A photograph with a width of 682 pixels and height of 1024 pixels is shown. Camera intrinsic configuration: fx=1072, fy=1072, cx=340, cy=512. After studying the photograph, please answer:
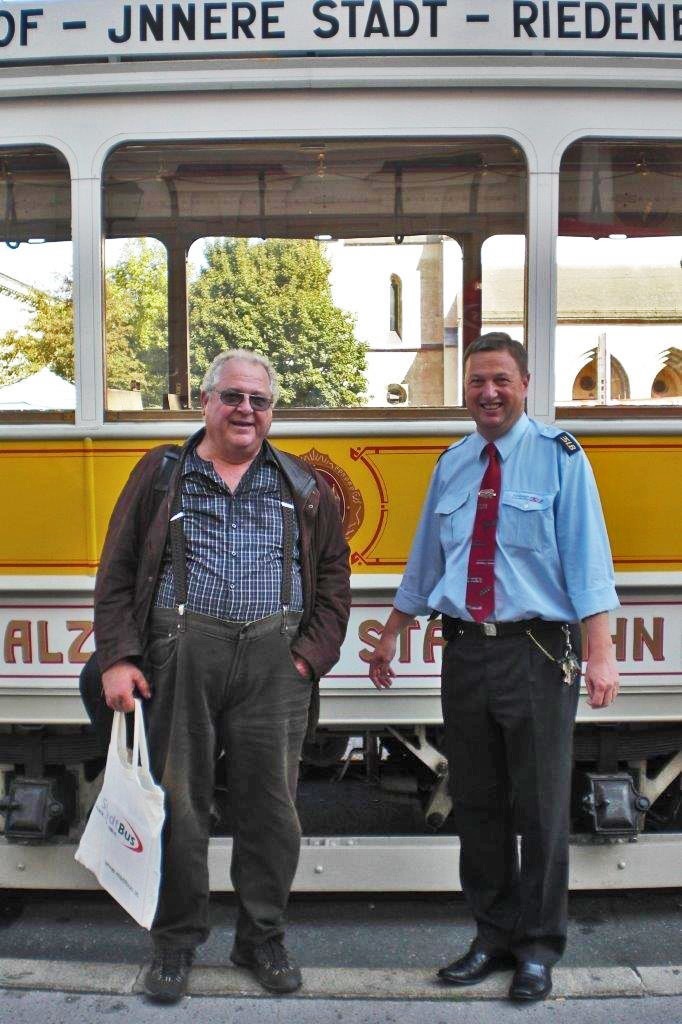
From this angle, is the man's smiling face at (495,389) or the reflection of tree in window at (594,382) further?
the reflection of tree in window at (594,382)

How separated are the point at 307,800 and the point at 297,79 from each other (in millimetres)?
2425

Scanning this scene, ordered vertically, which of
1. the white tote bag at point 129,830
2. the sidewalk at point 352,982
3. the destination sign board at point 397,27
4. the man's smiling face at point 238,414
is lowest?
the sidewalk at point 352,982

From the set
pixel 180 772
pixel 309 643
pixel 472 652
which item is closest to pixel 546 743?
pixel 472 652

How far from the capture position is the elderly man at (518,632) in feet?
9.12

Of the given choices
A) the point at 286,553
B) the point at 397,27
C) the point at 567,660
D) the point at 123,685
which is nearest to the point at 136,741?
the point at 123,685

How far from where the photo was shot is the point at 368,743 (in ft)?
12.4

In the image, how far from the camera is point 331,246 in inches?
134

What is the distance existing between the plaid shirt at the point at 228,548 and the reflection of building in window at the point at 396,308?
0.81 metres

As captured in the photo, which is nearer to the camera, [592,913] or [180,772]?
[180,772]

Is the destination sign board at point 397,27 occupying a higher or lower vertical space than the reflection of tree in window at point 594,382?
higher

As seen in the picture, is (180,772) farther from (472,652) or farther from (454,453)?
(454,453)

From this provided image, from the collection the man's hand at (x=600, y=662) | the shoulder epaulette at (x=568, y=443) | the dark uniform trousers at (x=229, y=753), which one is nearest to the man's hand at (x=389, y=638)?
the dark uniform trousers at (x=229, y=753)

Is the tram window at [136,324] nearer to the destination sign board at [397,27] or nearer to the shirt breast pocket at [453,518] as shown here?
the destination sign board at [397,27]

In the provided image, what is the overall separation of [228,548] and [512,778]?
979 mm
